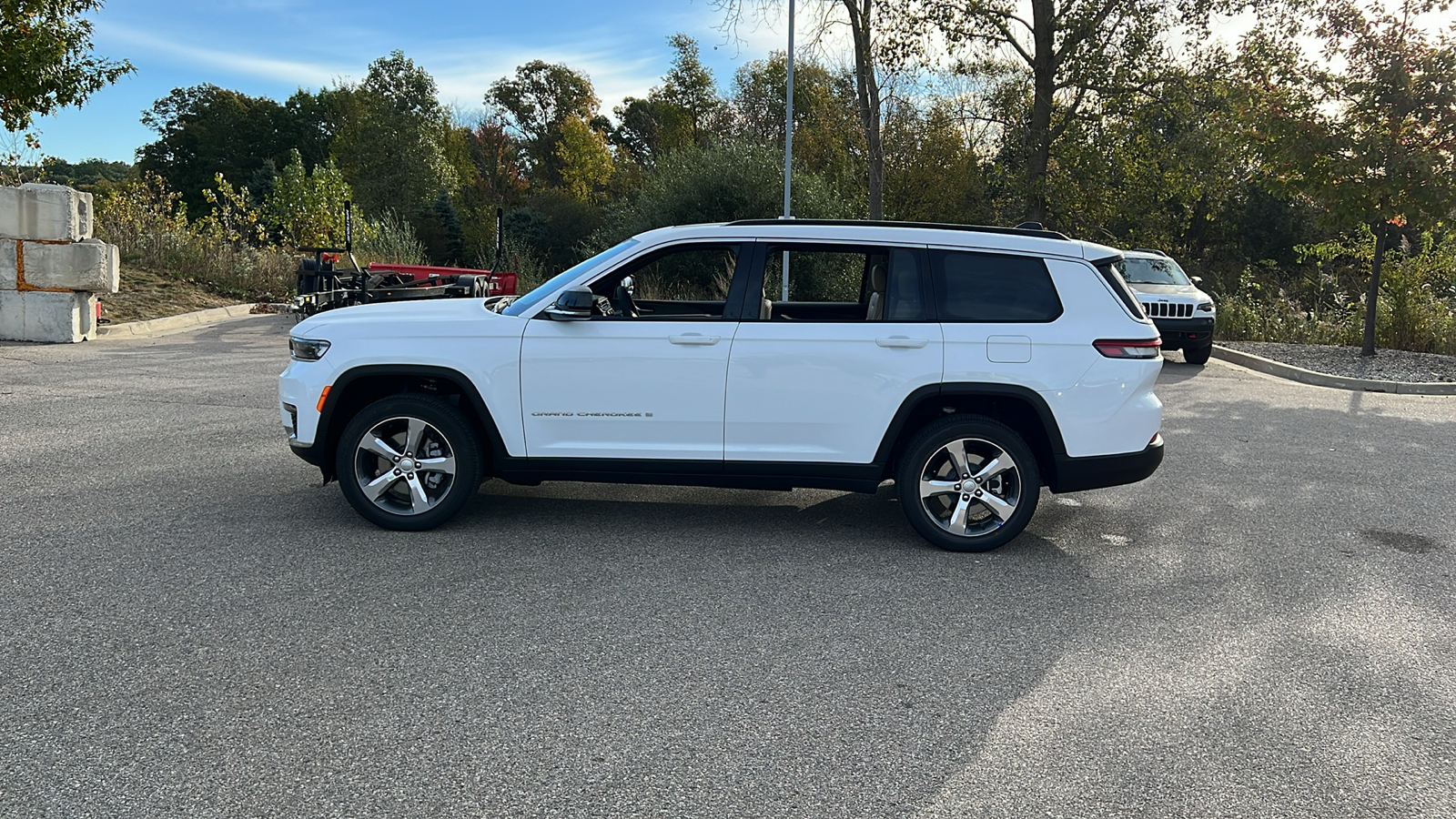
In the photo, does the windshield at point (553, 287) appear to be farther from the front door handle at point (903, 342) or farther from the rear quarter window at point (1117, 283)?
the rear quarter window at point (1117, 283)

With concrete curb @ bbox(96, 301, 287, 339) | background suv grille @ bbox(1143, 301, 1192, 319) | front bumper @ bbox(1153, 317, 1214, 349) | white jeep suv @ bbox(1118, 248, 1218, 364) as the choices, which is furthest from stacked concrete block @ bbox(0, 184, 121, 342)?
front bumper @ bbox(1153, 317, 1214, 349)

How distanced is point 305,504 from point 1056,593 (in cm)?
443

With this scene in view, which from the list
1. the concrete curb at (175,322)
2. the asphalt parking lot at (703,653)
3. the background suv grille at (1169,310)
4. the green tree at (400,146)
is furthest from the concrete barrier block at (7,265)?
the green tree at (400,146)

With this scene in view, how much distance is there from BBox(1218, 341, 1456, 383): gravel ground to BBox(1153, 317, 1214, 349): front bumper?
153 centimetres

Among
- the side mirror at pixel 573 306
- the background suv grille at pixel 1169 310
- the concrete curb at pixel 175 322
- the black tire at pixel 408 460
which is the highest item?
the background suv grille at pixel 1169 310

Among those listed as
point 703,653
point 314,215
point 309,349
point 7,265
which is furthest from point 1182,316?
point 314,215

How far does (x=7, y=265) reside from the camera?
1455 cm

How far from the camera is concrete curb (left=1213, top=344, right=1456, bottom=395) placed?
14.2 m

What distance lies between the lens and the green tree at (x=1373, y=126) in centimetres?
1495

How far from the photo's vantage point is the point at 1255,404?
486 inches

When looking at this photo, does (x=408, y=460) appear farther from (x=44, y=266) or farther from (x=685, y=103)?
(x=685, y=103)

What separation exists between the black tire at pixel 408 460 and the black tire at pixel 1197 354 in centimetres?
1358

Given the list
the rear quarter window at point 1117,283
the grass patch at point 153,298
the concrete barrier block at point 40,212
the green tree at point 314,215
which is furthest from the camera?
the green tree at point 314,215

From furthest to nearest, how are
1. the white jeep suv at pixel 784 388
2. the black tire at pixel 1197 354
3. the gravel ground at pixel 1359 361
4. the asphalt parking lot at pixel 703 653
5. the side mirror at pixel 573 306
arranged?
the black tire at pixel 1197 354, the gravel ground at pixel 1359 361, the white jeep suv at pixel 784 388, the side mirror at pixel 573 306, the asphalt parking lot at pixel 703 653
